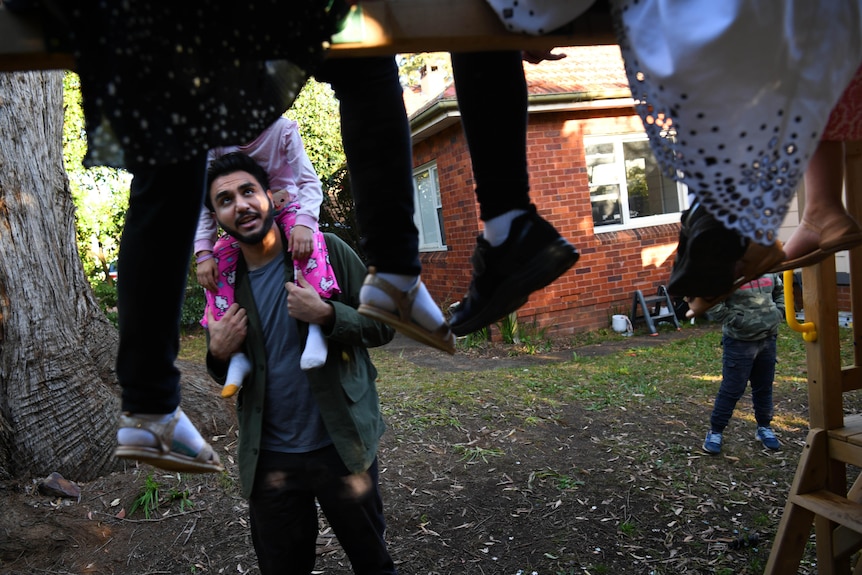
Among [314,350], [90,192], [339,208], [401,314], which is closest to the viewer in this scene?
[401,314]

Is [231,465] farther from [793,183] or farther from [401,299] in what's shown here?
[793,183]

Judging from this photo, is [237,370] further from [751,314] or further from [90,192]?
[90,192]

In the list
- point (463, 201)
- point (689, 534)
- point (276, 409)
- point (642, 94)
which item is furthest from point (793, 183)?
point (463, 201)

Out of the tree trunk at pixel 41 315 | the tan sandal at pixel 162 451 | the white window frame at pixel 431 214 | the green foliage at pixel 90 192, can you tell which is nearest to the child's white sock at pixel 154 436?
the tan sandal at pixel 162 451

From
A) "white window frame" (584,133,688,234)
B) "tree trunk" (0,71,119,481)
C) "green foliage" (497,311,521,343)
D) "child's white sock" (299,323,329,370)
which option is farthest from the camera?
"white window frame" (584,133,688,234)

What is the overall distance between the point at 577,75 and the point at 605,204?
2034mm

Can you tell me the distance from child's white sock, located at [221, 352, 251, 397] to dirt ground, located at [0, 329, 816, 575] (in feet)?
4.98

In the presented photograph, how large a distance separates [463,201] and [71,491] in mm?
6497

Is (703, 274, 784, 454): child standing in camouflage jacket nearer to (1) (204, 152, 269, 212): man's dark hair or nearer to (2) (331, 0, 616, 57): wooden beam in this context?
(1) (204, 152, 269, 212): man's dark hair

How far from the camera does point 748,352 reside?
4.43m

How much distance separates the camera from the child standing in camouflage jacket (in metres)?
4.40

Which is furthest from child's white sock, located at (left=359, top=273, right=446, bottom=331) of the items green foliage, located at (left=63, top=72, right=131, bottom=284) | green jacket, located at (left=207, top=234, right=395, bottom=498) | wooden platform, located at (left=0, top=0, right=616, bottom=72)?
green foliage, located at (left=63, top=72, right=131, bottom=284)

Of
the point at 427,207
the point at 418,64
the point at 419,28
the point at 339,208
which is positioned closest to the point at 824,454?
the point at 419,28

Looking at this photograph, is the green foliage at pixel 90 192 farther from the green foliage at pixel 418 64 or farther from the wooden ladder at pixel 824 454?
the wooden ladder at pixel 824 454
